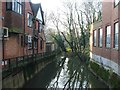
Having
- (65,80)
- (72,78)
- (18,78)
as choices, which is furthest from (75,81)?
(18,78)

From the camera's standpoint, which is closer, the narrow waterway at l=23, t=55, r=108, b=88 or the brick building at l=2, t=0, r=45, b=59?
the narrow waterway at l=23, t=55, r=108, b=88

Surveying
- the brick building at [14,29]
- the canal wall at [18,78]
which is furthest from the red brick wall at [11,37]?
the canal wall at [18,78]

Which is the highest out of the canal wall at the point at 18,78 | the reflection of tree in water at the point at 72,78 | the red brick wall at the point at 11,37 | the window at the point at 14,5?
A: the window at the point at 14,5

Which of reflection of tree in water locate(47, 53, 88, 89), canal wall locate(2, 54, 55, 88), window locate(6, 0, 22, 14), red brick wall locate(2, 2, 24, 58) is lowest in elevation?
reflection of tree in water locate(47, 53, 88, 89)

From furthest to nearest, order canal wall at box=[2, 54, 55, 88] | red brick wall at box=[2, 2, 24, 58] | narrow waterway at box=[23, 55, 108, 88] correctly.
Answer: red brick wall at box=[2, 2, 24, 58] < narrow waterway at box=[23, 55, 108, 88] < canal wall at box=[2, 54, 55, 88]

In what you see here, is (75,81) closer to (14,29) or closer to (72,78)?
(72,78)

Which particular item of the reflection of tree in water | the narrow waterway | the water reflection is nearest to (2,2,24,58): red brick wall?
the narrow waterway

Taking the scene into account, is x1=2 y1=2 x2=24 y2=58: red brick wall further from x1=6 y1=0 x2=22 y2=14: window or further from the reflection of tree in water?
the reflection of tree in water

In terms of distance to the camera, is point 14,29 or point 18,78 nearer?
point 18,78

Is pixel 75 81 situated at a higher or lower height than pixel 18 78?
lower

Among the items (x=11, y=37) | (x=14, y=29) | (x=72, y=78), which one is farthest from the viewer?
→ (x=72, y=78)

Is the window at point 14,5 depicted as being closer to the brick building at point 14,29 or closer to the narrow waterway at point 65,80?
the brick building at point 14,29

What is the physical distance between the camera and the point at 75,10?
46.2 m

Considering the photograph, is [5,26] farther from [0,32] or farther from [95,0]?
[95,0]
